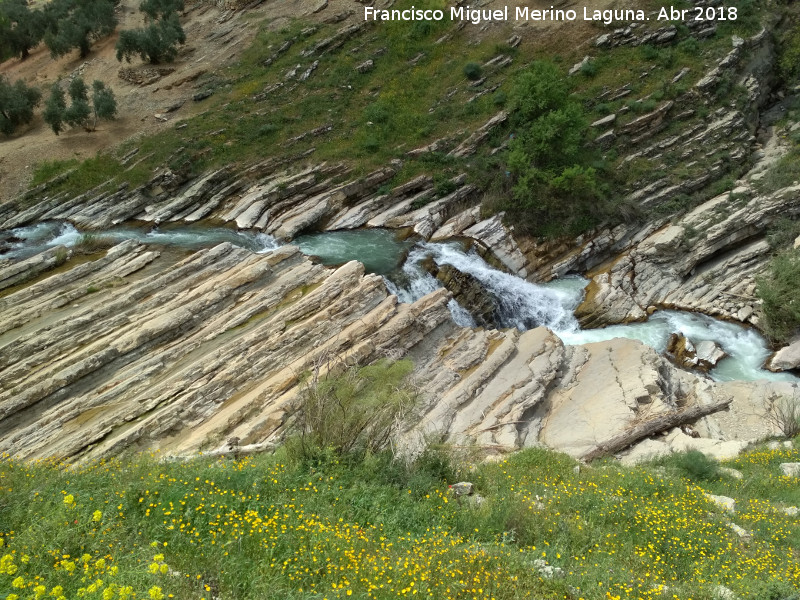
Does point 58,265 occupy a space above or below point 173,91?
below

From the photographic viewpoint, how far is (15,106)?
31.2 metres

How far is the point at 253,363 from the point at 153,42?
30084mm

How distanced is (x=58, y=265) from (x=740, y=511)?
23028mm

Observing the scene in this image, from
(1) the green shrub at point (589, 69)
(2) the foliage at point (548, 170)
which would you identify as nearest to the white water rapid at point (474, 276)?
(2) the foliage at point (548, 170)

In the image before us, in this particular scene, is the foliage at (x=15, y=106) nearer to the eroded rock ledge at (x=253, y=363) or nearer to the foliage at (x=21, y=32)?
the foliage at (x=21, y=32)

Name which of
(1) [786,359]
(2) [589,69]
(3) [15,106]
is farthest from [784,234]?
(3) [15,106]

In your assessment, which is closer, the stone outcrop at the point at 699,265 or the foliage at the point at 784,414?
the foliage at the point at 784,414

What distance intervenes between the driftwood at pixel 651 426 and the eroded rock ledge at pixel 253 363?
0.31m

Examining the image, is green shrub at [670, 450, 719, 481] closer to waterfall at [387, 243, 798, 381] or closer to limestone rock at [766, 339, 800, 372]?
waterfall at [387, 243, 798, 381]

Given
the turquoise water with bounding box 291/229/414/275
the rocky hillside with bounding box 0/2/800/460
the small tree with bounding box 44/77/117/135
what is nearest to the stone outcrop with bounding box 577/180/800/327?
the rocky hillside with bounding box 0/2/800/460

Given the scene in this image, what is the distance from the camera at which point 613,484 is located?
10.5 metres


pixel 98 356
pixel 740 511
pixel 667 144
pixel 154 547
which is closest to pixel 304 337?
pixel 98 356

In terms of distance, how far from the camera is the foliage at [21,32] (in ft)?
131

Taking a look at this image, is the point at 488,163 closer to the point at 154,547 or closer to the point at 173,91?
the point at 173,91
